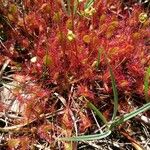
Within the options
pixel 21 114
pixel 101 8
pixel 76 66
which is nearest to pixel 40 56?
pixel 76 66

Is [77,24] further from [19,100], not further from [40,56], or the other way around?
[19,100]

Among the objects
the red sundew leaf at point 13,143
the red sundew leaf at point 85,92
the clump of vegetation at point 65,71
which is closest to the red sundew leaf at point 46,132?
the clump of vegetation at point 65,71

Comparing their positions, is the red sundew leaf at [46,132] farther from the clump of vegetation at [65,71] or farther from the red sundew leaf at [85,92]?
the red sundew leaf at [85,92]

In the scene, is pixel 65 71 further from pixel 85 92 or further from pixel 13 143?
pixel 13 143

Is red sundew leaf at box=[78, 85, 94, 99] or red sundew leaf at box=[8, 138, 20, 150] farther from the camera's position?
red sundew leaf at box=[78, 85, 94, 99]

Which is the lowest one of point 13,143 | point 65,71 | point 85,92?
point 13,143

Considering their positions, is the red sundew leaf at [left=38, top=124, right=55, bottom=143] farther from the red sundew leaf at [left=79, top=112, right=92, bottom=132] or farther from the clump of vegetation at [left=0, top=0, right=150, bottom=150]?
the red sundew leaf at [left=79, top=112, right=92, bottom=132]

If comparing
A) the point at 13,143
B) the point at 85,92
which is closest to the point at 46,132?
the point at 13,143

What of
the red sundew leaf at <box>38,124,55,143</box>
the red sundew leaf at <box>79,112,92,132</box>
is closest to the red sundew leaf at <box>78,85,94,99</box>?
the red sundew leaf at <box>79,112,92,132</box>

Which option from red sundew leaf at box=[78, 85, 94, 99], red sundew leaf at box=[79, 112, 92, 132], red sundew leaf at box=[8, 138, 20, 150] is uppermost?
red sundew leaf at box=[78, 85, 94, 99]

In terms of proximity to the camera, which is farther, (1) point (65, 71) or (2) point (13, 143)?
(1) point (65, 71)
